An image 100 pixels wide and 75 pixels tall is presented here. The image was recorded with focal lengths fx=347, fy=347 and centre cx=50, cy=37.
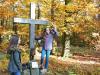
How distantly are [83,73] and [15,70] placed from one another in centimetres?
499

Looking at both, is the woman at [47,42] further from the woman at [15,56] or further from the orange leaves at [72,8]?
A: the orange leaves at [72,8]

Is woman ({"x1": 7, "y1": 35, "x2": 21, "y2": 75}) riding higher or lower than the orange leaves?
lower

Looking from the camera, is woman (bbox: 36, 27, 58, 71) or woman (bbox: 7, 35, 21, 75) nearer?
woman (bbox: 7, 35, 21, 75)

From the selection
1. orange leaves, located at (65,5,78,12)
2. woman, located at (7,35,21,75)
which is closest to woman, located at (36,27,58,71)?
woman, located at (7,35,21,75)

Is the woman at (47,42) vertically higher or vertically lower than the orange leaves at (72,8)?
lower

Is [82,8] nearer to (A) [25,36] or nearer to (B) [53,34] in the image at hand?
(A) [25,36]

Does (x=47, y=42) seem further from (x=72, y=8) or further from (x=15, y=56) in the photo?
(x=72, y=8)

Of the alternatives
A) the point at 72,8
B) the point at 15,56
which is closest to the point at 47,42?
the point at 15,56

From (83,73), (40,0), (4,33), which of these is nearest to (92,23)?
(40,0)

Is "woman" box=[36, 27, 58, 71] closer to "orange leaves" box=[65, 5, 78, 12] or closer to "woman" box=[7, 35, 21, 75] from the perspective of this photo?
"woman" box=[7, 35, 21, 75]

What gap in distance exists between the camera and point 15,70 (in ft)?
34.0

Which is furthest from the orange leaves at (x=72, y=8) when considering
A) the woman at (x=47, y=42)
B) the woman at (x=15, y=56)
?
the woman at (x=15, y=56)

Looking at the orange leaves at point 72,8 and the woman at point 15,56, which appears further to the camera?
the orange leaves at point 72,8

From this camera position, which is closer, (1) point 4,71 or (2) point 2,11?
Result: (1) point 4,71
